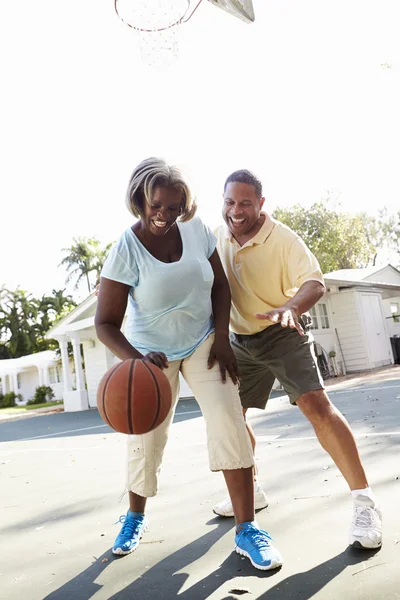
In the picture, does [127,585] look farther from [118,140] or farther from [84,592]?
[118,140]

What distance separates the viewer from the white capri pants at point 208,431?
268cm

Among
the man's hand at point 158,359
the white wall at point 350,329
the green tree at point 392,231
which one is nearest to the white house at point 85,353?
the white wall at point 350,329

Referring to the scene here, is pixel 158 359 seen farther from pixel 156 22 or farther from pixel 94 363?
pixel 94 363

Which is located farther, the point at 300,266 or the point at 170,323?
the point at 300,266

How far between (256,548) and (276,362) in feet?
3.15

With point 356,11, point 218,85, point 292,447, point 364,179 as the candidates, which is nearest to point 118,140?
point 218,85

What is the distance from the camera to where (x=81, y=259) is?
1486 inches

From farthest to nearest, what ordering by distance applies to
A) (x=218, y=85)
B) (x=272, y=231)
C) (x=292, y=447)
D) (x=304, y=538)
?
(x=218, y=85) < (x=292, y=447) < (x=272, y=231) < (x=304, y=538)

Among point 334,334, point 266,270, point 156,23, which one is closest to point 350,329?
point 334,334

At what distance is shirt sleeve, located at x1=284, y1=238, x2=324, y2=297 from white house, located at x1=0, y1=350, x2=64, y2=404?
98.1 ft

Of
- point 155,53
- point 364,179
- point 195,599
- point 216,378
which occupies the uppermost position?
point 364,179

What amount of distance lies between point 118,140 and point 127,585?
13555 millimetres

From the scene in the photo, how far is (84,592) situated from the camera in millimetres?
2365

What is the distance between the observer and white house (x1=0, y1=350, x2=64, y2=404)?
1330 inches
